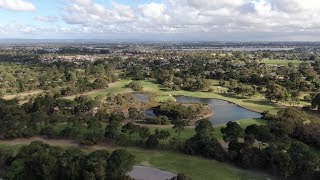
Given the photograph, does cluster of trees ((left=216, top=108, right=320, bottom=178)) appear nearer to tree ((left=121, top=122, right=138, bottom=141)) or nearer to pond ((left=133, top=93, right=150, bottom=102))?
tree ((left=121, top=122, right=138, bottom=141))

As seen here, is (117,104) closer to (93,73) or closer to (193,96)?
(193,96)

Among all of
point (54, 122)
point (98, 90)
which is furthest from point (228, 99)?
point (54, 122)

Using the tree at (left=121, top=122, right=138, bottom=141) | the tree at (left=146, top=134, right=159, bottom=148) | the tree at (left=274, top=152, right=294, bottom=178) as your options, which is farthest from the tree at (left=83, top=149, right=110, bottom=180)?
the tree at (left=274, top=152, right=294, bottom=178)

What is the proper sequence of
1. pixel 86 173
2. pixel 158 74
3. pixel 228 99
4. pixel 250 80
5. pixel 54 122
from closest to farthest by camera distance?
pixel 86 173, pixel 54 122, pixel 228 99, pixel 250 80, pixel 158 74

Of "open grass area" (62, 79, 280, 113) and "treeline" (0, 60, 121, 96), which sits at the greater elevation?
"treeline" (0, 60, 121, 96)

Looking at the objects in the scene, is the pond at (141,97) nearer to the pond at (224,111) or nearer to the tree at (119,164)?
the pond at (224,111)

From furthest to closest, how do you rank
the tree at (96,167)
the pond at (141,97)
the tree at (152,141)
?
the pond at (141,97) → the tree at (152,141) → the tree at (96,167)

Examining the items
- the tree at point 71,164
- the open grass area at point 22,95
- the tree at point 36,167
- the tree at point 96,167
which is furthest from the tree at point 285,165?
the open grass area at point 22,95
